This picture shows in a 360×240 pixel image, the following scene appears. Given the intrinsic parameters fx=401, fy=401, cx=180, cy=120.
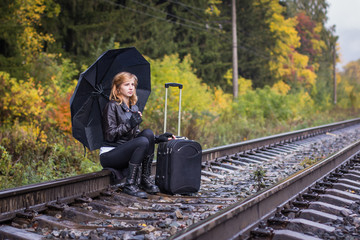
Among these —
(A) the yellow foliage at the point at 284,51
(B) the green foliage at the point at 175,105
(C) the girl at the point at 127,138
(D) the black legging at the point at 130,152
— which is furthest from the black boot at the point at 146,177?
(A) the yellow foliage at the point at 284,51

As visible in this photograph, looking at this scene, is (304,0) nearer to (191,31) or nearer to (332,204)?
(191,31)

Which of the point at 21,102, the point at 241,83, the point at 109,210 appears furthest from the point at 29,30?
the point at 241,83

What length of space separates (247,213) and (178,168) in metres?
1.56

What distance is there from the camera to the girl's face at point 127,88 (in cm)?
486

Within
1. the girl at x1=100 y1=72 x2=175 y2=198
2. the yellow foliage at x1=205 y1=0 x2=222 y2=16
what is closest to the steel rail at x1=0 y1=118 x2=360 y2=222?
the girl at x1=100 y1=72 x2=175 y2=198

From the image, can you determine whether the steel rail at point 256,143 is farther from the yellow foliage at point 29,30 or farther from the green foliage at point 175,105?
the yellow foliage at point 29,30

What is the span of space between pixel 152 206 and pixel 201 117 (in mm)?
9197

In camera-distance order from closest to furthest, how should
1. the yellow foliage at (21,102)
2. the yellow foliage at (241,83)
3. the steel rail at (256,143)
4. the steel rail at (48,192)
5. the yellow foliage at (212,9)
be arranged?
1. the steel rail at (48,192)
2. the steel rail at (256,143)
3. the yellow foliage at (21,102)
4. the yellow foliage at (212,9)
5. the yellow foliage at (241,83)

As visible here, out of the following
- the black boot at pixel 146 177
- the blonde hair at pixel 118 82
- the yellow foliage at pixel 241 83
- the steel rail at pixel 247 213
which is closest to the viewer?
the steel rail at pixel 247 213

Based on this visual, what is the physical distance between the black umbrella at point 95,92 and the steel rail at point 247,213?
217cm

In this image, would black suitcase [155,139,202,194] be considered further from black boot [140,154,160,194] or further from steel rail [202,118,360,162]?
steel rail [202,118,360,162]

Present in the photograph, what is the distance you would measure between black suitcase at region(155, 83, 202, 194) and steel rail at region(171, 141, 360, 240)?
3.69 feet

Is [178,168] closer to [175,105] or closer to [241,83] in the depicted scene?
[175,105]

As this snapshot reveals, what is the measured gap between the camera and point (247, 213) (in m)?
3.50
